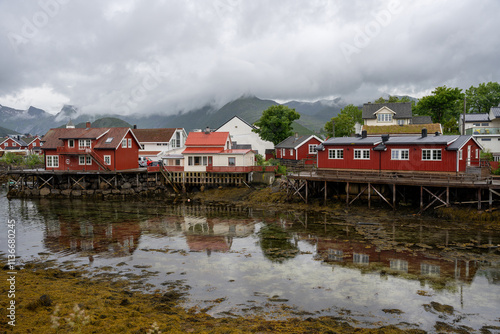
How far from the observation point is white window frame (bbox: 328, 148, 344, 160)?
131 ft

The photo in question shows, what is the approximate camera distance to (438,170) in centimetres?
3416

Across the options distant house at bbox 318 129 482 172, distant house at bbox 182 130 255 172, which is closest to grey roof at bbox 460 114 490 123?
distant house at bbox 318 129 482 172

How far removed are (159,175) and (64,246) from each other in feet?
85.0

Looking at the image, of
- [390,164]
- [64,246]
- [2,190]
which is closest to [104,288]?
[64,246]

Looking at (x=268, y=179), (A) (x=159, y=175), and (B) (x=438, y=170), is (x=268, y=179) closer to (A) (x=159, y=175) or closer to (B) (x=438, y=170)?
(A) (x=159, y=175)

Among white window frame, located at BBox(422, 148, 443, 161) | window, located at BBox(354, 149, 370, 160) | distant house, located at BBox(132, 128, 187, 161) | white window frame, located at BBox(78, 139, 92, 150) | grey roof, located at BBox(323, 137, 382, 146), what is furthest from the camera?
distant house, located at BBox(132, 128, 187, 161)

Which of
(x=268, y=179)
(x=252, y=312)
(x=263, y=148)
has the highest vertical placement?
(x=263, y=148)

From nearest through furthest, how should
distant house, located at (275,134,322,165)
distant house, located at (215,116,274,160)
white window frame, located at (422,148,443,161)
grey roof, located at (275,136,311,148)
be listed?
white window frame, located at (422,148,443,161) → distant house, located at (275,134,322,165) → grey roof, located at (275,136,311,148) → distant house, located at (215,116,274,160)

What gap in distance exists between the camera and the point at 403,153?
118 feet

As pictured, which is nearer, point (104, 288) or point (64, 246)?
point (104, 288)

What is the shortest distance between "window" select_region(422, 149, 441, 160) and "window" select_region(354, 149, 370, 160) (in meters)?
5.34

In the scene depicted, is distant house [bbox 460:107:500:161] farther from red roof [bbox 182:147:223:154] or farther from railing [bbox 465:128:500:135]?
red roof [bbox 182:147:223:154]

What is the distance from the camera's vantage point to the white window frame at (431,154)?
3400cm

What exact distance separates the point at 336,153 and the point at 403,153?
7.03 meters
